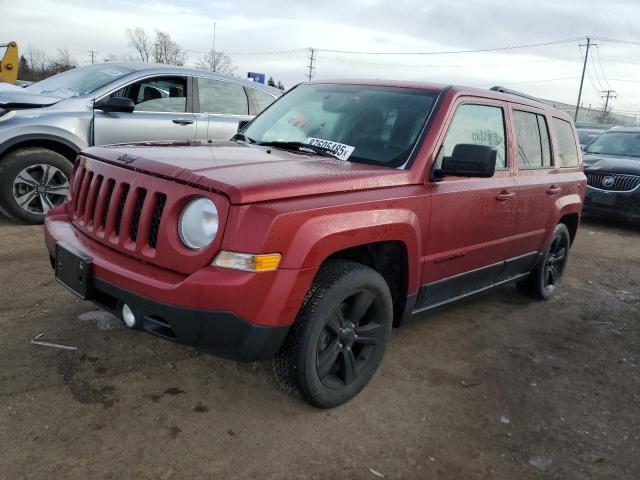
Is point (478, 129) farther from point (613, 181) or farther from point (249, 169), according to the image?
point (613, 181)

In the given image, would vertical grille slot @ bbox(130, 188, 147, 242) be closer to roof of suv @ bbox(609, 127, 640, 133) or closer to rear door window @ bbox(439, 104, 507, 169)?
rear door window @ bbox(439, 104, 507, 169)

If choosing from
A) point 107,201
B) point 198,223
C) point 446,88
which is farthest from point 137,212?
point 446,88

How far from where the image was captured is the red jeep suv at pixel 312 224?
2.42m

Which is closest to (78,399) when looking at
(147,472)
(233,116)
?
(147,472)

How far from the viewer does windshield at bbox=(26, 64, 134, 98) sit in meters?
6.21

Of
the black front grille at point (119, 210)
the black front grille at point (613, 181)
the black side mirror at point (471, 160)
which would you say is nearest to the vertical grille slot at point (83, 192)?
the black front grille at point (119, 210)

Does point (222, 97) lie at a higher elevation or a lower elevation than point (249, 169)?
lower

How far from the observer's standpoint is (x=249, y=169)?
8.89 ft

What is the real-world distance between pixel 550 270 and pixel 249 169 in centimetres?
353

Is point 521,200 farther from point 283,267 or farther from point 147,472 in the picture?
point 147,472

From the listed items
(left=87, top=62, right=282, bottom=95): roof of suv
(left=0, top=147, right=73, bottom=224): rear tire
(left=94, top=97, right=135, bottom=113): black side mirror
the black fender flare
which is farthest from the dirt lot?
(left=87, top=62, right=282, bottom=95): roof of suv

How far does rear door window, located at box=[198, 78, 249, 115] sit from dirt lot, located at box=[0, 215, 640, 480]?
10.5 ft

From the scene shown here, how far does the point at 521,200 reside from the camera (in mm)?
4129

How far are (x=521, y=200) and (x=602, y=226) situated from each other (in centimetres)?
652
